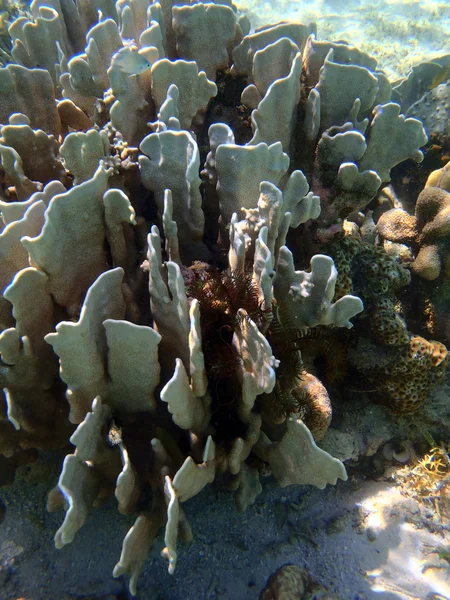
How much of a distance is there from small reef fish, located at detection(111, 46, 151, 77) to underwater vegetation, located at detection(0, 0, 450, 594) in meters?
0.01

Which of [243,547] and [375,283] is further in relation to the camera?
[375,283]

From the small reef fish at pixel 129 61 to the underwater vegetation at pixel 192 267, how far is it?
0.04ft

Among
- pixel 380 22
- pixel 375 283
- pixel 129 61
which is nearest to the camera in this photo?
pixel 129 61

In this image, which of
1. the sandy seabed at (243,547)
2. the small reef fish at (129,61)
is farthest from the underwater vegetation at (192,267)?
the sandy seabed at (243,547)

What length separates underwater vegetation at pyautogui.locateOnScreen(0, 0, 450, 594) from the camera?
1888 mm

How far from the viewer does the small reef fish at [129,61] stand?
229 centimetres

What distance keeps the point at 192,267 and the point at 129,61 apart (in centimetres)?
133

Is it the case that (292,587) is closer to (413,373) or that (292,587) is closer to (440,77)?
(413,373)

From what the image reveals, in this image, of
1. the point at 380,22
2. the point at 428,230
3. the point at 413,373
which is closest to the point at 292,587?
the point at 413,373

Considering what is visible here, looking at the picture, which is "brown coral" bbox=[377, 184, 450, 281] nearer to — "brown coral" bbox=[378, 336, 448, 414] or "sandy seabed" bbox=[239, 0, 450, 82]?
"brown coral" bbox=[378, 336, 448, 414]

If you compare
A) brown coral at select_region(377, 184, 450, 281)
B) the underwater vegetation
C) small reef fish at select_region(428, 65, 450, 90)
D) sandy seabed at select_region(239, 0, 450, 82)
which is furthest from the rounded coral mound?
sandy seabed at select_region(239, 0, 450, 82)

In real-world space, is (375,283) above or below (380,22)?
below

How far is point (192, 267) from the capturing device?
7.79 feet

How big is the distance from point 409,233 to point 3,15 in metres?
6.44
